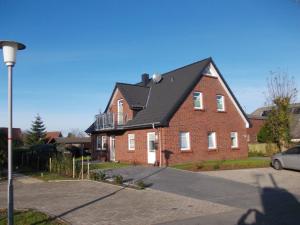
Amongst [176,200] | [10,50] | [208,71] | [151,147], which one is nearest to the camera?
[10,50]

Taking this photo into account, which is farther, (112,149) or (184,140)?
(112,149)

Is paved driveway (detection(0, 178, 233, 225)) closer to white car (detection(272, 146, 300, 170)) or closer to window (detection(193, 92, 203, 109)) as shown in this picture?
white car (detection(272, 146, 300, 170))

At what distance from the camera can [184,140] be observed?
1027 inches

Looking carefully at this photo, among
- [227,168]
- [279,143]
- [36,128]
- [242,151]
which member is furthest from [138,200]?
[36,128]

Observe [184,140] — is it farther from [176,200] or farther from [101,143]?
[176,200]

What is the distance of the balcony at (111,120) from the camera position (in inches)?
1145

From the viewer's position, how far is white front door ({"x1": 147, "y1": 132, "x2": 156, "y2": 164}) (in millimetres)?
25359

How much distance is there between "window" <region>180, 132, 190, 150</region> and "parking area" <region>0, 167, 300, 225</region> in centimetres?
657

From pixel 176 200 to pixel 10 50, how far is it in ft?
23.1

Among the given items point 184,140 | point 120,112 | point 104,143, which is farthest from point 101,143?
point 184,140

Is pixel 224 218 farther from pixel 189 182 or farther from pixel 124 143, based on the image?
pixel 124 143

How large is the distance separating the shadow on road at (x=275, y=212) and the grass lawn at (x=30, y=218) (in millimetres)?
4567

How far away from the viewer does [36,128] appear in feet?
246

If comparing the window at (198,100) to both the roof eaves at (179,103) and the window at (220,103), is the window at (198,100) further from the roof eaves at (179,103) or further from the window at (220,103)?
the window at (220,103)
